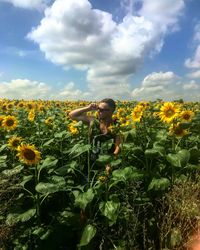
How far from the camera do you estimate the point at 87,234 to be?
450cm

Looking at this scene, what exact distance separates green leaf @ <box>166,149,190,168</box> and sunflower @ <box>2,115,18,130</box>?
2.97 m

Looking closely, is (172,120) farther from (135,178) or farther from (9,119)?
(9,119)

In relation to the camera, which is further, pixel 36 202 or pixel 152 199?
pixel 152 199

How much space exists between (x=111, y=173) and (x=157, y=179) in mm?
591

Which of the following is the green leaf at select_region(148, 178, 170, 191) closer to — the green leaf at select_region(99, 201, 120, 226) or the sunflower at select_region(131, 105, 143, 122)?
the green leaf at select_region(99, 201, 120, 226)

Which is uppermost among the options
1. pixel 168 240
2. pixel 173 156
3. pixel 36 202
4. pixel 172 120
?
pixel 172 120

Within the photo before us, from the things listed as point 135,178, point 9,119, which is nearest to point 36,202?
point 135,178

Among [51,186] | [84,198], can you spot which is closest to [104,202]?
[84,198]

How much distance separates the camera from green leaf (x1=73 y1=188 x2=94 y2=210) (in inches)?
175

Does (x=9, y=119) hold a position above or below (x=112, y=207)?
above

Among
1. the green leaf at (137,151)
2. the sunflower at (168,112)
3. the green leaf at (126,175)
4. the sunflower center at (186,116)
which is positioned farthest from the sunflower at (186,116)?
the green leaf at (126,175)

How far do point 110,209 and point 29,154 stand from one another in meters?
1.24

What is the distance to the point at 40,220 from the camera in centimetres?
491

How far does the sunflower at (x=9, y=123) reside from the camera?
7.24 m
